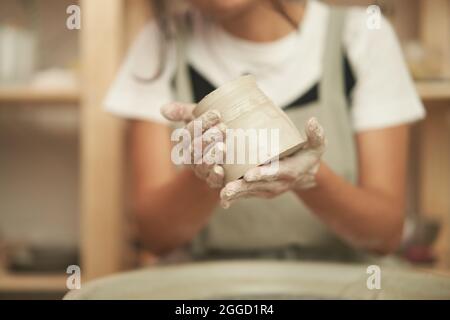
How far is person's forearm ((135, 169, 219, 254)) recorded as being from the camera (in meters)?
0.52

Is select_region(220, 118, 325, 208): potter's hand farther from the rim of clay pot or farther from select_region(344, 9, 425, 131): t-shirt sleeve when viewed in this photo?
select_region(344, 9, 425, 131): t-shirt sleeve

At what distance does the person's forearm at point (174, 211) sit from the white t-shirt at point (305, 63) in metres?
0.10

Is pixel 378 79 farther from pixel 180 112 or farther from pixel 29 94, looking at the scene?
pixel 29 94

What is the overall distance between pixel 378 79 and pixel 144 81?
0.28m

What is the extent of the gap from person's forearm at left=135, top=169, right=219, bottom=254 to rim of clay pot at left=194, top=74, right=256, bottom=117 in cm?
14

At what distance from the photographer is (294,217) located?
635 mm

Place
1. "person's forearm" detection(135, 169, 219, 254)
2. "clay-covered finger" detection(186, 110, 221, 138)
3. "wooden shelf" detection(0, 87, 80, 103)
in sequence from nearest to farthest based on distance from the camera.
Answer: "clay-covered finger" detection(186, 110, 221, 138) → "person's forearm" detection(135, 169, 219, 254) → "wooden shelf" detection(0, 87, 80, 103)

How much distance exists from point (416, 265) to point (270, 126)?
0.46m

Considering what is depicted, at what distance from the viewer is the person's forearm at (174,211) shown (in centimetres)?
52

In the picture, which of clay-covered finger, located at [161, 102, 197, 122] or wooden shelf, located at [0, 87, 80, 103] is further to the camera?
wooden shelf, located at [0, 87, 80, 103]

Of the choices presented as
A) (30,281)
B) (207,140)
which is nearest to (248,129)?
(207,140)

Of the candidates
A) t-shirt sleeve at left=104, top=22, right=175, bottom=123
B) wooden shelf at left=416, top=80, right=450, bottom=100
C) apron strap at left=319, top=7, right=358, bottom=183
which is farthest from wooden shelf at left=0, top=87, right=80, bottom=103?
wooden shelf at left=416, top=80, right=450, bottom=100

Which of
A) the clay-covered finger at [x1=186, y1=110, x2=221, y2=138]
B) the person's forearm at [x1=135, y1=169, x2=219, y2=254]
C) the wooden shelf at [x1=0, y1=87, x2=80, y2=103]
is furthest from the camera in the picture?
the wooden shelf at [x1=0, y1=87, x2=80, y2=103]
